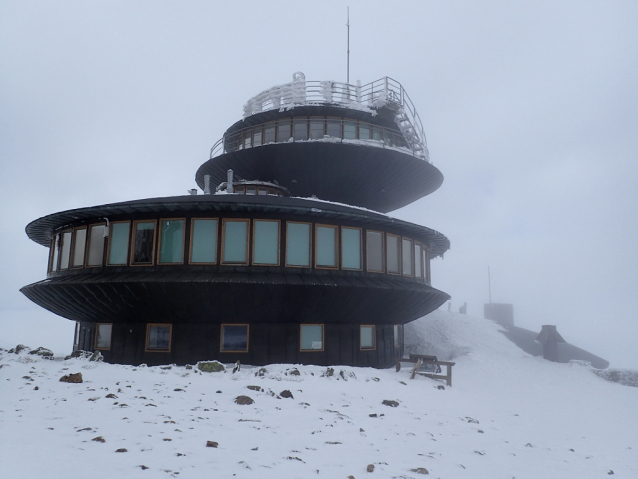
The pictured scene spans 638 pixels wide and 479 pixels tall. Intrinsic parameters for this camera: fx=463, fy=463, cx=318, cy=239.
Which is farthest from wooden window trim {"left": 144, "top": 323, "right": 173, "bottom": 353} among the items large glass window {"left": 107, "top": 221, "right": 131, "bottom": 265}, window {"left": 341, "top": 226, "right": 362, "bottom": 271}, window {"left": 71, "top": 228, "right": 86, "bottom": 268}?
window {"left": 341, "top": 226, "right": 362, "bottom": 271}

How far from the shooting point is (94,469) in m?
7.58

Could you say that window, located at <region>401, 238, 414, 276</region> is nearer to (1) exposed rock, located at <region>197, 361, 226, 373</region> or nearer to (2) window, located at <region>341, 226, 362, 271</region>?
(2) window, located at <region>341, 226, 362, 271</region>

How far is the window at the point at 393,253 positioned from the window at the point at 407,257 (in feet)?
1.27

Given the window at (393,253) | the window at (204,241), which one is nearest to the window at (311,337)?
the window at (393,253)

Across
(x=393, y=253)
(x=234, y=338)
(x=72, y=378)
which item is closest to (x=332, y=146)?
(x=393, y=253)

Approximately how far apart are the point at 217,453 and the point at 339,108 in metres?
24.2

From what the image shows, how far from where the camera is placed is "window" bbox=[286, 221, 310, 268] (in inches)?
757

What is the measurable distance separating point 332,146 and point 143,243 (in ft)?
41.6

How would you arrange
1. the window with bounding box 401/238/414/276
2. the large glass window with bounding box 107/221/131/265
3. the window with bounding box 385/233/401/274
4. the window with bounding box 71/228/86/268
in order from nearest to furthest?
the large glass window with bounding box 107/221/131/265, the window with bounding box 71/228/86/268, the window with bounding box 385/233/401/274, the window with bounding box 401/238/414/276

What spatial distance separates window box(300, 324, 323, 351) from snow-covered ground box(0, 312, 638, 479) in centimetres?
207

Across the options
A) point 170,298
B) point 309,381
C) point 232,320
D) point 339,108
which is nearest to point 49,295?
point 170,298

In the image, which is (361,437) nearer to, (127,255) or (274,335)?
(274,335)

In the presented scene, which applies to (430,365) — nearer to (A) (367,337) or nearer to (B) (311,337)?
(A) (367,337)

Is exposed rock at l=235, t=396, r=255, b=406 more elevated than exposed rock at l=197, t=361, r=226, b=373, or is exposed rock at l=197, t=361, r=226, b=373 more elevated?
exposed rock at l=197, t=361, r=226, b=373
